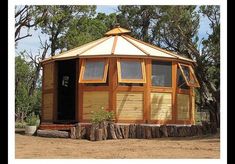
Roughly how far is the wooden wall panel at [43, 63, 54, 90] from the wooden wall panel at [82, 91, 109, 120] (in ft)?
8.10

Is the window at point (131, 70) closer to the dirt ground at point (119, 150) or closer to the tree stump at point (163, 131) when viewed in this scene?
the tree stump at point (163, 131)

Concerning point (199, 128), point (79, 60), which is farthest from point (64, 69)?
point (199, 128)

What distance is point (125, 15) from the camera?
115 ft

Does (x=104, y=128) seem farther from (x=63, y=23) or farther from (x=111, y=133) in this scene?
(x=63, y=23)

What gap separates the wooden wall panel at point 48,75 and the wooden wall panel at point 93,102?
8.10 feet

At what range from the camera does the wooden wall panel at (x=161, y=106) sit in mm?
17375

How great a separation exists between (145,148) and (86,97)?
545cm

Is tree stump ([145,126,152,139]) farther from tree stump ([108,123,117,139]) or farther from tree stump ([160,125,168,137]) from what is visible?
tree stump ([108,123,117,139])

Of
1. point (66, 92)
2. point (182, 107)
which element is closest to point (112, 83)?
point (182, 107)

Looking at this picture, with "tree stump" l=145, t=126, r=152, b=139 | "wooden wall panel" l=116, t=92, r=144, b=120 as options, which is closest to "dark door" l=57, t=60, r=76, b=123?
"wooden wall panel" l=116, t=92, r=144, b=120

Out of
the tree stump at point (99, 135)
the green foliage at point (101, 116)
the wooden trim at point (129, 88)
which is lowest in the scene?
the tree stump at point (99, 135)

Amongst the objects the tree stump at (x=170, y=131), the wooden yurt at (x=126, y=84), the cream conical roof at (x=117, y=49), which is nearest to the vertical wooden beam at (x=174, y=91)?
the wooden yurt at (x=126, y=84)
